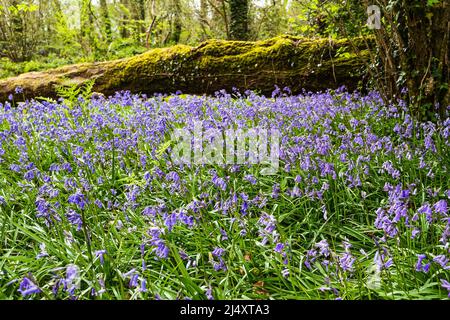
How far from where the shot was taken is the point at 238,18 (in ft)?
39.9

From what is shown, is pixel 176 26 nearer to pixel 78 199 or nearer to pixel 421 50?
pixel 421 50

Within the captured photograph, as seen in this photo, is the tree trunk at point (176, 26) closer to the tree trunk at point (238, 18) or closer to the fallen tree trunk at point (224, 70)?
the tree trunk at point (238, 18)

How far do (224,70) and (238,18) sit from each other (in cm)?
549

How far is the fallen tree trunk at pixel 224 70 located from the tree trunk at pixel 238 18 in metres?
4.75

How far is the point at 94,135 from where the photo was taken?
417 cm

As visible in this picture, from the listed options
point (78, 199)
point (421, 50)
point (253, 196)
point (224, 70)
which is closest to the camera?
point (78, 199)

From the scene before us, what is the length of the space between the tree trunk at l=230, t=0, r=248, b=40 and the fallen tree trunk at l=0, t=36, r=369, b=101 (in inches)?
187

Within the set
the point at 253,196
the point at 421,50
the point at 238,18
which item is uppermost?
the point at 238,18

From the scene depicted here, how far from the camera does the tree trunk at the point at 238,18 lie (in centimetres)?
1189

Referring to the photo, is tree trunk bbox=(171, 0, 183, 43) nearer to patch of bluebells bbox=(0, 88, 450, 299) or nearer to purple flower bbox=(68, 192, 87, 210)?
patch of bluebells bbox=(0, 88, 450, 299)

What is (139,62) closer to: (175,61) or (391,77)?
(175,61)

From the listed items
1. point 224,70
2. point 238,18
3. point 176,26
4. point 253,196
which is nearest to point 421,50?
point 253,196
